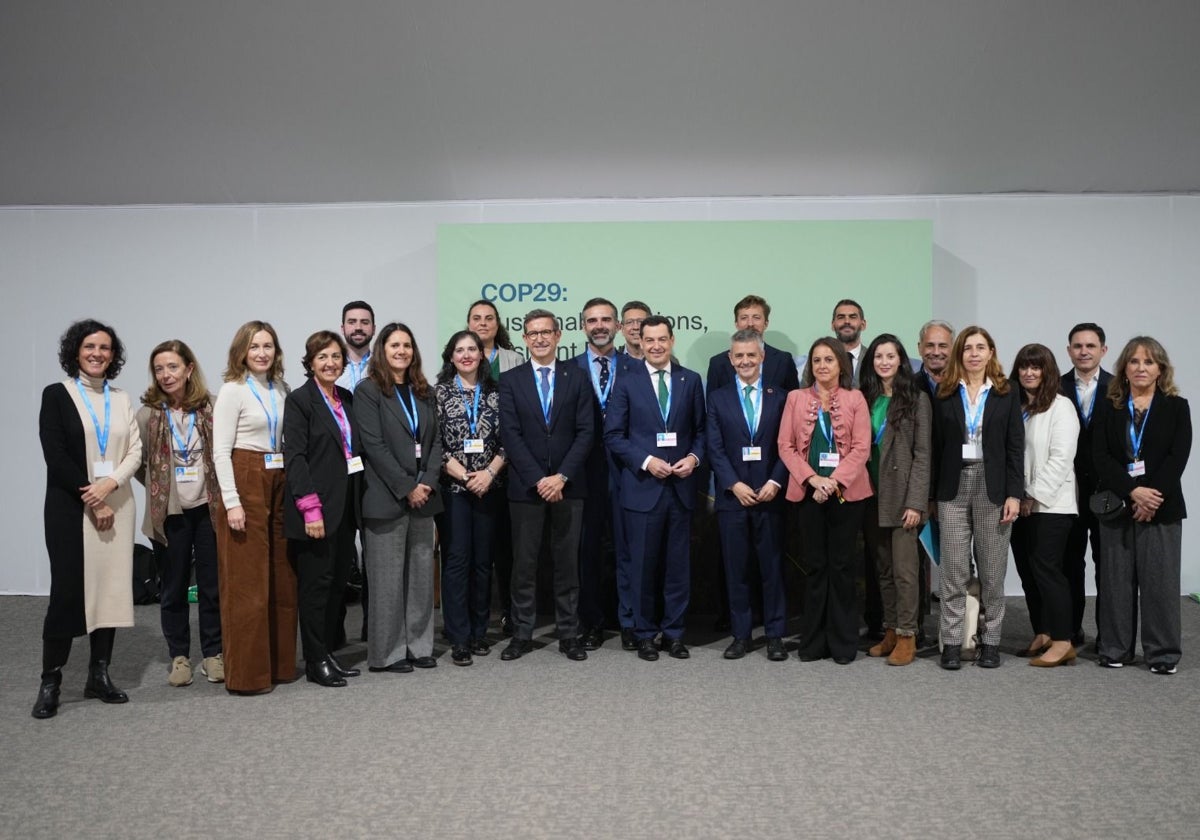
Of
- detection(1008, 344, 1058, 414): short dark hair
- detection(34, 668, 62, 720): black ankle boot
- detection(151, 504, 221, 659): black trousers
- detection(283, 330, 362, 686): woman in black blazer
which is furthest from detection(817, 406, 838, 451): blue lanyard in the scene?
detection(34, 668, 62, 720): black ankle boot

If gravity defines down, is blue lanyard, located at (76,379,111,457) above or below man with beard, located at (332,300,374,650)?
below

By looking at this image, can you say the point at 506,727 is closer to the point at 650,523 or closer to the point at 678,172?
the point at 650,523

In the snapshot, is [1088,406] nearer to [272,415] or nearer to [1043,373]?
[1043,373]

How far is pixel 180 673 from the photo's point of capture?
13.7 feet

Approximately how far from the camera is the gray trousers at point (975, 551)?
4.36m

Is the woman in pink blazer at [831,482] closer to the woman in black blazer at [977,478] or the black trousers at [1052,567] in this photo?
the woman in black blazer at [977,478]

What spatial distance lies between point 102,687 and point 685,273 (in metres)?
3.99

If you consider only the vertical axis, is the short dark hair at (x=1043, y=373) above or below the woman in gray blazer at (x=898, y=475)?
above

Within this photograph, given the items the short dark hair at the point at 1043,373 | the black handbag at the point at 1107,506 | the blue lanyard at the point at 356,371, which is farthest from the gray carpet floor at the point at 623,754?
the blue lanyard at the point at 356,371

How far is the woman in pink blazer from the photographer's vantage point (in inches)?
172

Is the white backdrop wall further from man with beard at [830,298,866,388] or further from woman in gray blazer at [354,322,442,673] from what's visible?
woman in gray blazer at [354,322,442,673]

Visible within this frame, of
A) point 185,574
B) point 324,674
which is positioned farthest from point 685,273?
point 185,574

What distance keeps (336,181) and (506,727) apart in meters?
4.10

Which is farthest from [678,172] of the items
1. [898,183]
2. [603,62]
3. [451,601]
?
[451,601]
